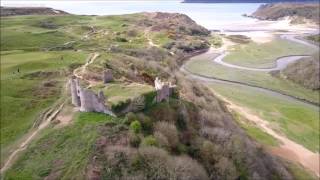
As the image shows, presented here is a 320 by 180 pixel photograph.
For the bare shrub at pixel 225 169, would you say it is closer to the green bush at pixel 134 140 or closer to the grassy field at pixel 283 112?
the green bush at pixel 134 140

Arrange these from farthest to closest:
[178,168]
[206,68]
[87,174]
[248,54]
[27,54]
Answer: [248,54]
[206,68]
[27,54]
[178,168]
[87,174]

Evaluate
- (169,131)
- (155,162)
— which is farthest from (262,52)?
(155,162)

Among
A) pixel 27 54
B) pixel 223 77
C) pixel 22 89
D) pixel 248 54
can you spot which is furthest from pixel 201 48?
pixel 22 89

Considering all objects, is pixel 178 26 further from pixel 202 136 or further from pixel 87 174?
pixel 87 174

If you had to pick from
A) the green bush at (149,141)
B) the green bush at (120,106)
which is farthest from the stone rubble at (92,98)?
the green bush at (149,141)

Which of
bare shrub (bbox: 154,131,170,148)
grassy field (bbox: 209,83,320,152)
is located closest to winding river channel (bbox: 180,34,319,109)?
grassy field (bbox: 209,83,320,152)

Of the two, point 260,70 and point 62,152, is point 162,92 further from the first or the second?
point 260,70
